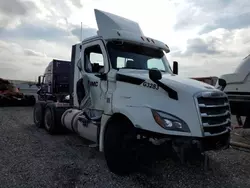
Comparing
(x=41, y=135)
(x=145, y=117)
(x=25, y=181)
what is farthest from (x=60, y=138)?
(x=145, y=117)

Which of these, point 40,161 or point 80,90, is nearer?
point 40,161

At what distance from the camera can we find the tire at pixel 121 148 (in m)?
3.83

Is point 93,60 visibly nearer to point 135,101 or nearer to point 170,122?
point 135,101

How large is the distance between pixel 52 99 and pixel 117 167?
5601mm

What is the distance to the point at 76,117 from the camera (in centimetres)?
591

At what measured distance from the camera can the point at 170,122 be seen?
338 cm

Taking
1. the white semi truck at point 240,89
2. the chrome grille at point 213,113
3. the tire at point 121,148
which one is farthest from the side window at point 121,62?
the white semi truck at point 240,89

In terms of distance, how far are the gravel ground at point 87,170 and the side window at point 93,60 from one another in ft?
6.63

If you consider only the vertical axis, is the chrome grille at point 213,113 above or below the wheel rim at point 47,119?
above

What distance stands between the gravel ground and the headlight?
3.66 feet

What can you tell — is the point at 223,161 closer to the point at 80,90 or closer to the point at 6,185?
the point at 80,90

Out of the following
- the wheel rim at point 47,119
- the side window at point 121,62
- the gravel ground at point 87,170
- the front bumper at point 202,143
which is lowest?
the gravel ground at point 87,170

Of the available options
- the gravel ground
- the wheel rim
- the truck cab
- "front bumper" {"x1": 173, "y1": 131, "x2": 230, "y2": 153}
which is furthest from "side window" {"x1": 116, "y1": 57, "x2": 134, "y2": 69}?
the truck cab

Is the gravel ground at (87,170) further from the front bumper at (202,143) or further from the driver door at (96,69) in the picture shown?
the driver door at (96,69)
